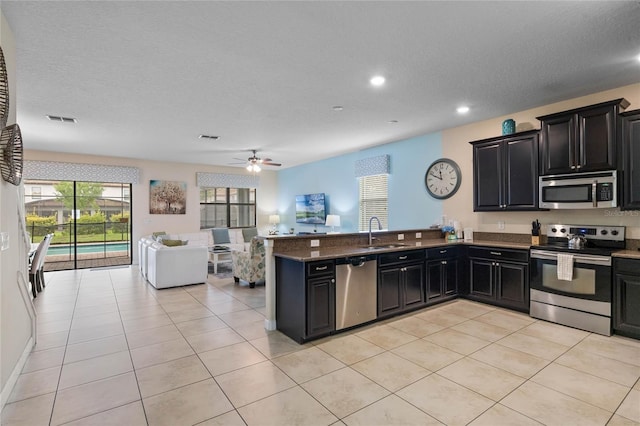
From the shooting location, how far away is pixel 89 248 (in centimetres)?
833

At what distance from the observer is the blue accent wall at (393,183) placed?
19.2 feet

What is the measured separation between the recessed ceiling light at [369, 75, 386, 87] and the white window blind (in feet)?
10.4

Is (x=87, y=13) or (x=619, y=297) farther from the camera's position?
(x=619, y=297)

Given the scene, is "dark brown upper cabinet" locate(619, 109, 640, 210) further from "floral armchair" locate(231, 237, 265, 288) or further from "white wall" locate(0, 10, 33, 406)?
"white wall" locate(0, 10, 33, 406)

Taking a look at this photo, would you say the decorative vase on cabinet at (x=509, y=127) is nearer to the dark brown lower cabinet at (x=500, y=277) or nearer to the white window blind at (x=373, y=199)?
the dark brown lower cabinet at (x=500, y=277)

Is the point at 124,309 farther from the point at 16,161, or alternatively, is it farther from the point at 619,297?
the point at 619,297

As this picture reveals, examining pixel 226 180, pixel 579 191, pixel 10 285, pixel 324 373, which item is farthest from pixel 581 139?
pixel 226 180

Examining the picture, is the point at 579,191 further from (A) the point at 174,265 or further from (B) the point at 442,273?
(A) the point at 174,265

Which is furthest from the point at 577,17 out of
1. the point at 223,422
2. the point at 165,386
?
the point at 165,386

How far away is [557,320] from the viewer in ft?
12.3

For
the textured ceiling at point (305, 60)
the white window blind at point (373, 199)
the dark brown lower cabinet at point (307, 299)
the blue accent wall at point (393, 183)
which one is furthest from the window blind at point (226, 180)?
the dark brown lower cabinet at point (307, 299)

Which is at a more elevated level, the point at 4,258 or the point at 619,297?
the point at 4,258

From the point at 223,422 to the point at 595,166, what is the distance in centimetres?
450

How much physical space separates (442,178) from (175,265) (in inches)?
198
